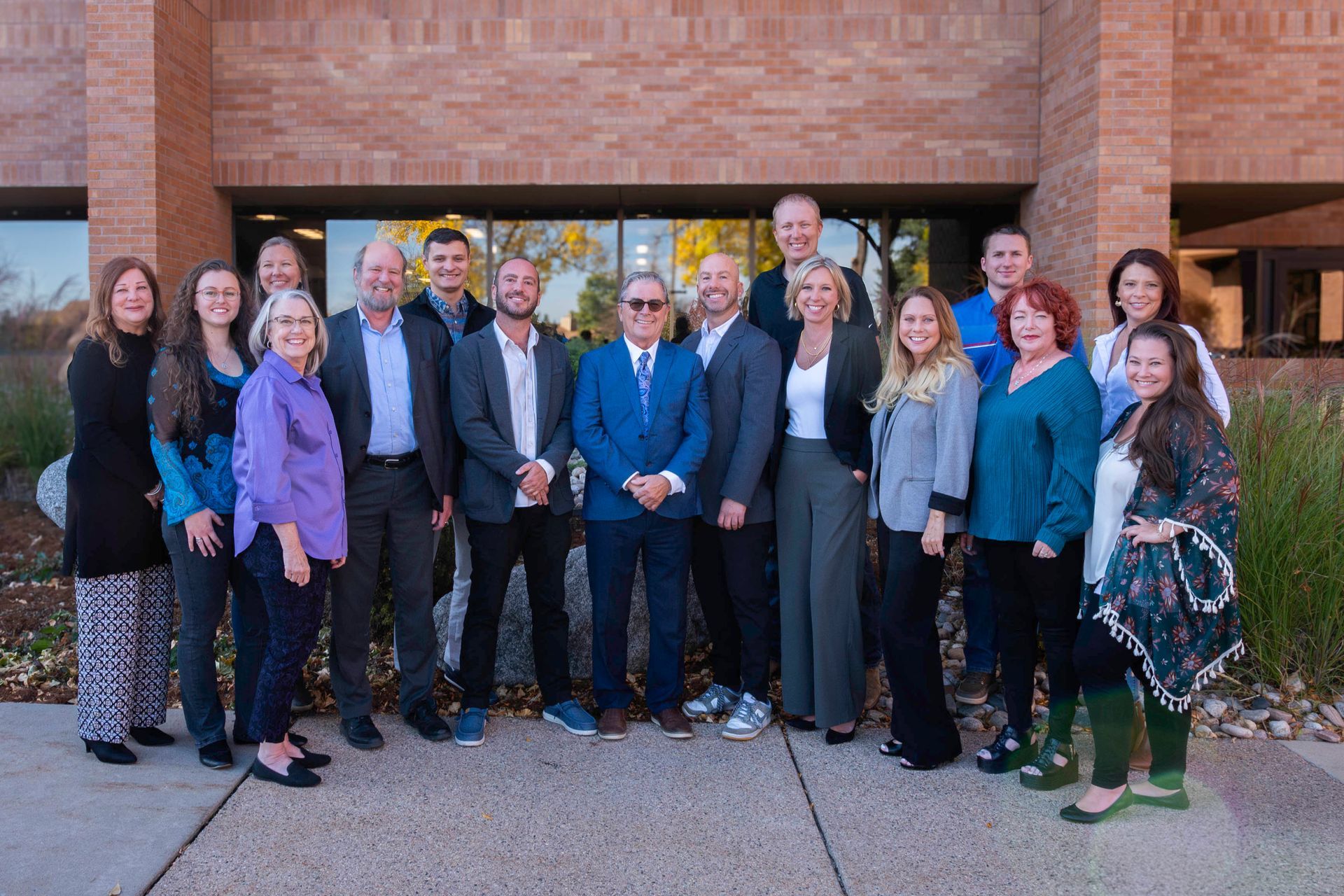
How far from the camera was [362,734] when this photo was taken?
440cm

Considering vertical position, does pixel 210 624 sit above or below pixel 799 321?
below

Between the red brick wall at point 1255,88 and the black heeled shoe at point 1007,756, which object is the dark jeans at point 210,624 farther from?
the red brick wall at point 1255,88

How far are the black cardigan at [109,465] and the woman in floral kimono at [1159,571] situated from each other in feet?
12.3

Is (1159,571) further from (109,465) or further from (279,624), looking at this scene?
(109,465)

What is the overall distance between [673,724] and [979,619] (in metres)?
1.65

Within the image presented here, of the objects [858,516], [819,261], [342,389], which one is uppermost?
[819,261]

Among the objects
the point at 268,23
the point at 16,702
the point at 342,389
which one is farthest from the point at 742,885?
the point at 268,23

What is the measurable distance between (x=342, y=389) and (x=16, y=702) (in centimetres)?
240

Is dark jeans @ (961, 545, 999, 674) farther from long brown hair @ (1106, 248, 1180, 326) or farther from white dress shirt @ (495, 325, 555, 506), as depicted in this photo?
white dress shirt @ (495, 325, 555, 506)

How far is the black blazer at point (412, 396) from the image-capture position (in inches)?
Result: 171

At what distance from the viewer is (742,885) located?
3248mm

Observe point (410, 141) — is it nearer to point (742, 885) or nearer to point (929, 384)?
point (929, 384)

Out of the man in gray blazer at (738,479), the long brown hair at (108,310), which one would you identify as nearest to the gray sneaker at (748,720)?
the man in gray blazer at (738,479)

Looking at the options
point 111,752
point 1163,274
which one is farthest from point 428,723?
point 1163,274
